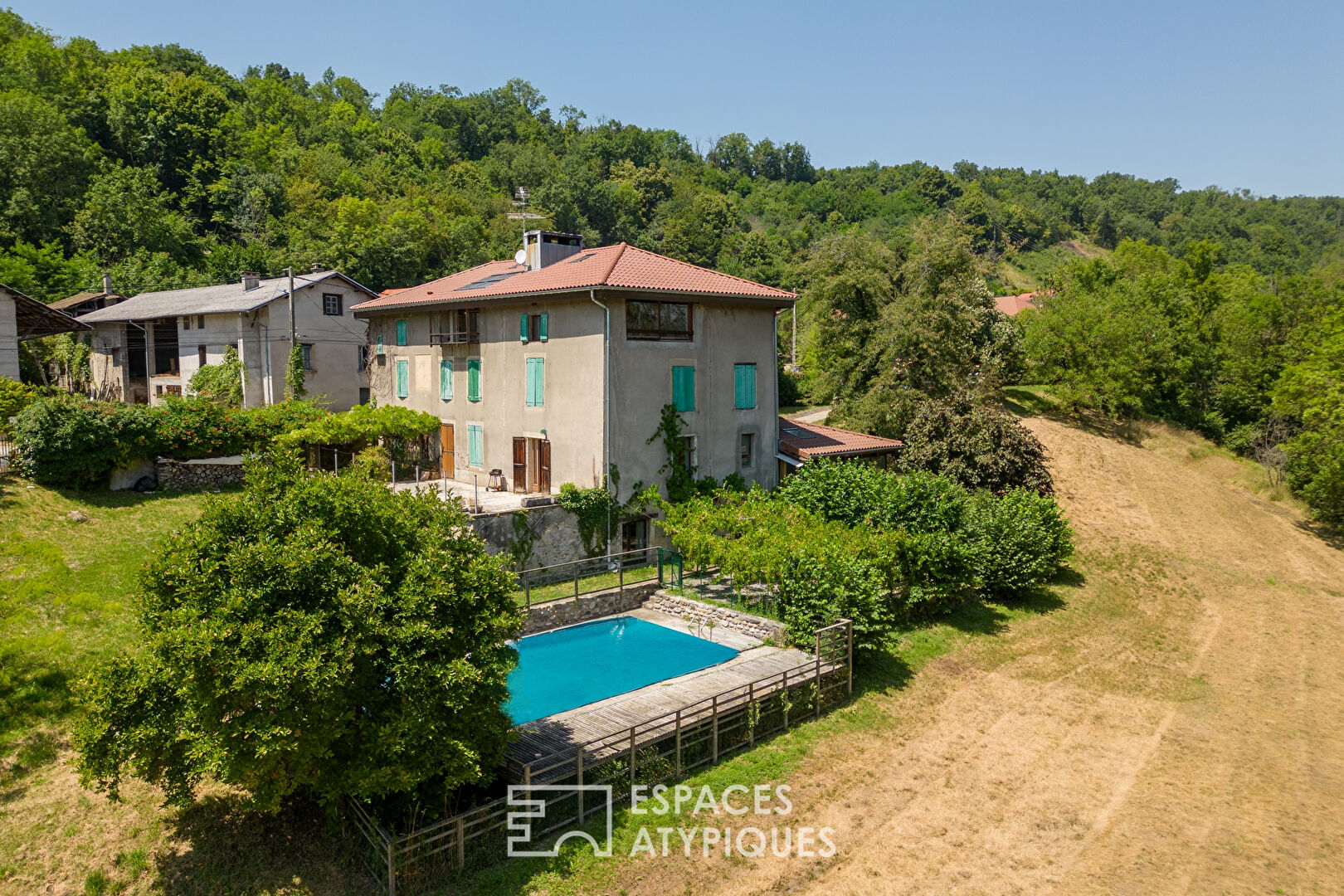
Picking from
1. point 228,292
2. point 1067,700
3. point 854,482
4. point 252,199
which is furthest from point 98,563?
point 252,199

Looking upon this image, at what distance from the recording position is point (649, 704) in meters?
16.0

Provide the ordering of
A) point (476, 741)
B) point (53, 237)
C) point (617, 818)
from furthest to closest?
point (53, 237) < point (617, 818) < point (476, 741)

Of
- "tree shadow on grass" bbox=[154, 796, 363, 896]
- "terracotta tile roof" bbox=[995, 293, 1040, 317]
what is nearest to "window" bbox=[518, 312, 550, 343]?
"tree shadow on grass" bbox=[154, 796, 363, 896]

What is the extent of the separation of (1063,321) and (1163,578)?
18400 mm

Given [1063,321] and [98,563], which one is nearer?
[98,563]

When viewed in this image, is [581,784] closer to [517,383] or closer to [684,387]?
[684,387]

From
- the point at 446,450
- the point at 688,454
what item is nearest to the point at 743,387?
the point at 688,454

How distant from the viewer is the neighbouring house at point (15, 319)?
83.6ft

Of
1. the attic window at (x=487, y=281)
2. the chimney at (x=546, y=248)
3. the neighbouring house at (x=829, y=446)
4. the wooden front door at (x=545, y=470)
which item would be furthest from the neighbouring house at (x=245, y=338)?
the neighbouring house at (x=829, y=446)

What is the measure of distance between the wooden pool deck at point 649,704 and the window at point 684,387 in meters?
8.53

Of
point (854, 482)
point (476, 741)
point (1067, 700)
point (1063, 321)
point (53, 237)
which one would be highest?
point (53, 237)

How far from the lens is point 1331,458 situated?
35.9 m

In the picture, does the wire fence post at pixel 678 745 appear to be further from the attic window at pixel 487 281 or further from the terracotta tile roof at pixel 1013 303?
the terracotta tile roof at pixel 1013 303

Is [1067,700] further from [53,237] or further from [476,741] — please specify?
[53,237]
